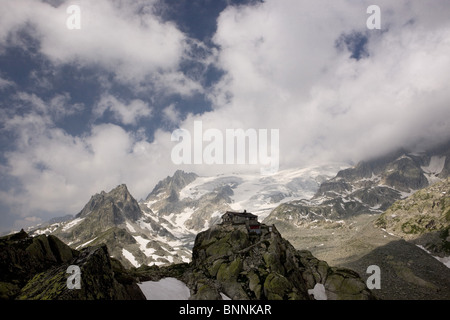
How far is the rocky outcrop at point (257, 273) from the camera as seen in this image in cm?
3806

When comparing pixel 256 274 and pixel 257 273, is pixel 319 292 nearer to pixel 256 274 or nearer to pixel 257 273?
pixel 257 273

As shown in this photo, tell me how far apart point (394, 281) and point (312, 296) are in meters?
114

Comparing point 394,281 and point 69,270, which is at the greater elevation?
point 69,270

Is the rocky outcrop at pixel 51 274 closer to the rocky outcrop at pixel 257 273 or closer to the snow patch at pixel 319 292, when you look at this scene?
the rocky outcrop at pixel 257 273

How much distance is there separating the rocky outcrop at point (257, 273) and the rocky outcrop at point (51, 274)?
1465 centimetres

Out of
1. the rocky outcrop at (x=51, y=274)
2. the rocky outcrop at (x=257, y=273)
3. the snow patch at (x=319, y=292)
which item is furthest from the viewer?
the snow patch at (x=319, y=292)

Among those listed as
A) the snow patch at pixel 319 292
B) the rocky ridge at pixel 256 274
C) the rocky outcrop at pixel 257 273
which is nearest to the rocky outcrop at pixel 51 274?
the rocky ridge at pixel 256 274

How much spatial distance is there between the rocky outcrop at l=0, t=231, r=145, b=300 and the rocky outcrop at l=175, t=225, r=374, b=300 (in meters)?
14.7

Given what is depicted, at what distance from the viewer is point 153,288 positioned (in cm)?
3728

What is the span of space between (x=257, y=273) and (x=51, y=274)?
104ft

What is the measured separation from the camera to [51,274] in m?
25.7
